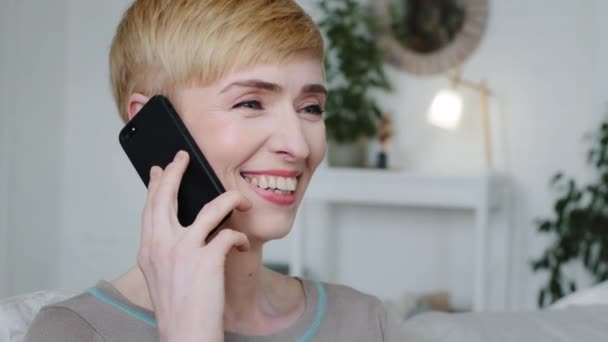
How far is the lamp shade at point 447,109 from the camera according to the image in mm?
4133

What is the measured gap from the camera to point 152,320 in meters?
0.94

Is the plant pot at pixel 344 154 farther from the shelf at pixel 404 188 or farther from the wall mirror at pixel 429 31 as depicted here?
the wall mirror at pixel 429 31

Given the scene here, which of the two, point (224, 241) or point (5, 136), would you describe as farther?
point (5, 136)

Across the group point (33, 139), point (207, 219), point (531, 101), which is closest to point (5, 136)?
point (33, 139)

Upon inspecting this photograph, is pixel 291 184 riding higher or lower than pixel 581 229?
higher

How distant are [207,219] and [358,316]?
456 millimetres

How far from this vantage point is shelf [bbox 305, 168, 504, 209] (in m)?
3.85

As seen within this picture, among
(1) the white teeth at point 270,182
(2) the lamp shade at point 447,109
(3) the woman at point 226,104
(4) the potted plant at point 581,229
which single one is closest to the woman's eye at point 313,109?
(3) the woman at point 226,104

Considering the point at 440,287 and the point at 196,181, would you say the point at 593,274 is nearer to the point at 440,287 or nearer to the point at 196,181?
the point at 440,287

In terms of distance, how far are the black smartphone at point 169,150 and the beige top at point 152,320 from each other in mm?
144

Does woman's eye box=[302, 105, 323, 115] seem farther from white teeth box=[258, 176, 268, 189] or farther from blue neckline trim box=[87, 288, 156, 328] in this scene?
blue neckline trim box=[87, 288, 156, 328]

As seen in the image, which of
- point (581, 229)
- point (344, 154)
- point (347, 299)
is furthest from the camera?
point (344, 154)

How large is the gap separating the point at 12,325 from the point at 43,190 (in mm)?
4054

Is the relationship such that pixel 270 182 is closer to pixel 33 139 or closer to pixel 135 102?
pixel 135 102
